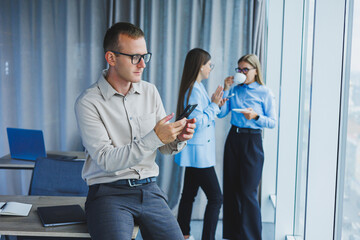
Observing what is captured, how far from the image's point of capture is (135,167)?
1.89m

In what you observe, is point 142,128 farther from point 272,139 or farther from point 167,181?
point 167,181

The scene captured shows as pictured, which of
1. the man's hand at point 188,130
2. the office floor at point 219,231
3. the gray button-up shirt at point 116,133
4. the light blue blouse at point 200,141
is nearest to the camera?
the gray button-up shirt at point 116,133

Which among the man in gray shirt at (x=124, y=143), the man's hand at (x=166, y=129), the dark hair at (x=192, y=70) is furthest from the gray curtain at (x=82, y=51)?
the man's hand at (x=166, y=129)

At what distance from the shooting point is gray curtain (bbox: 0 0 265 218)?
4.08m

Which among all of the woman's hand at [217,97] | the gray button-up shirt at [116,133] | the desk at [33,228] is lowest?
the desk at [33,228]

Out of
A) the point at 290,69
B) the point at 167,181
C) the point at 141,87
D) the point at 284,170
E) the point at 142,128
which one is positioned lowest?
the point at 167,181

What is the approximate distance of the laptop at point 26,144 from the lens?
3.20 meters

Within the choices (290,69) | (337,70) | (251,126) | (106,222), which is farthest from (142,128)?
(290,69)

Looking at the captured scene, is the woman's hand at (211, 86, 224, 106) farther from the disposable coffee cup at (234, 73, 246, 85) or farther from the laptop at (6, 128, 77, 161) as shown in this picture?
the laptop at (6, 128, 77, 161)

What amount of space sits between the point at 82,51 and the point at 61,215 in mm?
2825

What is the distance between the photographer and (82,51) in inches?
168

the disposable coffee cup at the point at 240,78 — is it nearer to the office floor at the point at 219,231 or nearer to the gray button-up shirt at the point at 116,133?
the gray button-up shirt at the point at 116,133

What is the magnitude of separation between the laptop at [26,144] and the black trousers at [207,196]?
1.26 meters

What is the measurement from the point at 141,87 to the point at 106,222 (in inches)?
29.5
